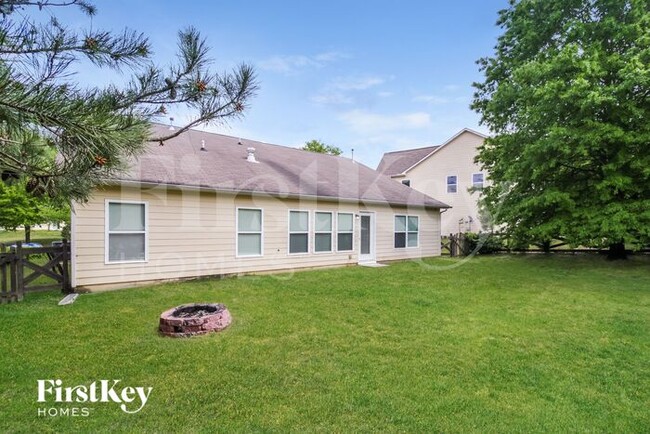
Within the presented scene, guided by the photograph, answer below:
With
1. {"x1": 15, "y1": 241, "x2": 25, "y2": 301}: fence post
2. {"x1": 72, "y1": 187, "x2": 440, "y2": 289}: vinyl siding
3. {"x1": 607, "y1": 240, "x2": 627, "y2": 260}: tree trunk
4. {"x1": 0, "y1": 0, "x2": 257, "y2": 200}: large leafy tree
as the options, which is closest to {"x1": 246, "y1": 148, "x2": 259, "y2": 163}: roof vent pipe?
{"x1": 72, "y1": 187, "x2": 440, "y2": 289}: vinyl siding

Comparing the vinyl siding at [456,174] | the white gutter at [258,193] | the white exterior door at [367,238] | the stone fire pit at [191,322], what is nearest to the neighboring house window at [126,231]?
the white gutter at [258,193]

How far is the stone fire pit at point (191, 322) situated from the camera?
4641 mm

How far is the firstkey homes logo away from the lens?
2905 mm

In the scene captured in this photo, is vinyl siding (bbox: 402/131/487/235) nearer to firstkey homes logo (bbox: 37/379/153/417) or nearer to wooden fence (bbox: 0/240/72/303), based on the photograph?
wooden fence (bbox: 0/240/72/303)

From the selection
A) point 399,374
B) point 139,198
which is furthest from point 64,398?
point 139,198

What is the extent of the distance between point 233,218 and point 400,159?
17674 millimetres

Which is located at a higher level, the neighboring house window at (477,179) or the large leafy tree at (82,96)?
the neighboring house window at (477,179)

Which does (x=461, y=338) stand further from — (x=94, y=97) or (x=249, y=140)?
(x=249, y=140)

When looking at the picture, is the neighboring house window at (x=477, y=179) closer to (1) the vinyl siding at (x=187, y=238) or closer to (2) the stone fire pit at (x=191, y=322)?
(1) the vinyl siding at (x=187, y=238)

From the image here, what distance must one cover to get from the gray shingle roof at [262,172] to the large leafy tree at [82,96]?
4.45 meters

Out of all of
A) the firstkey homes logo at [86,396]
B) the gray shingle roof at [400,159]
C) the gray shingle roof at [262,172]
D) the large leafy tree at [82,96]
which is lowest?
the firstkey homes logo at [86,396]

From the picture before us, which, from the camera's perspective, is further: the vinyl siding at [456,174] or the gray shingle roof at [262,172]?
the vinyl siding at [456,174]

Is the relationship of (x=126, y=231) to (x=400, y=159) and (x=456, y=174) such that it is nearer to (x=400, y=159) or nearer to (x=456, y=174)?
(x=456, y=174)

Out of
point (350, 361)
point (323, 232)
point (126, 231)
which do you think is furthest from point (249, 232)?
point (350, 361)
